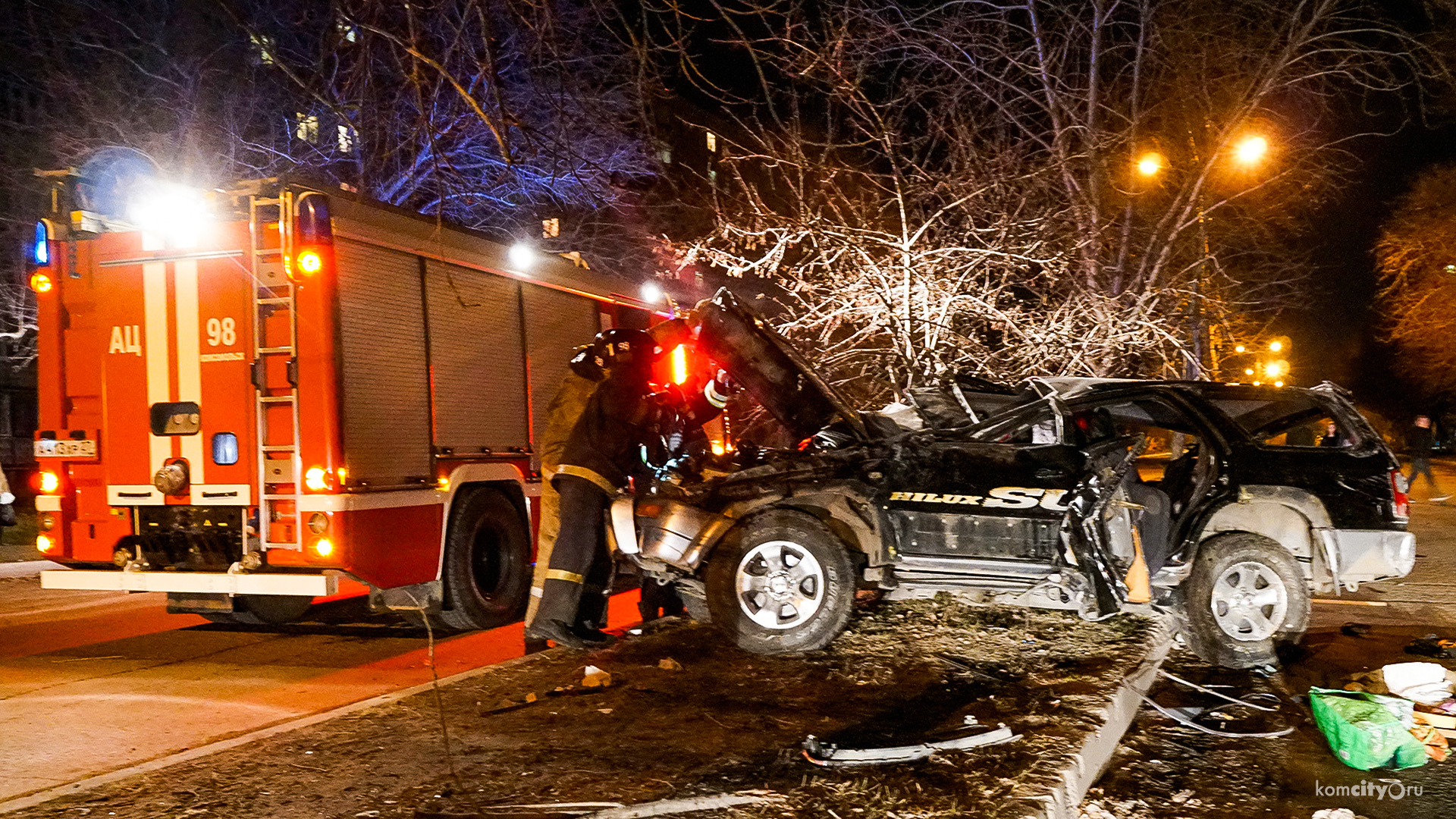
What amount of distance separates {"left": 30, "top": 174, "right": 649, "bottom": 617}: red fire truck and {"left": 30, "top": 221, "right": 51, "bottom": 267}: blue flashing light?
3cm

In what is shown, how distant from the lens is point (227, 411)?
709cm

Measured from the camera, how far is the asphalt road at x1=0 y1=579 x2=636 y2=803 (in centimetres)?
507

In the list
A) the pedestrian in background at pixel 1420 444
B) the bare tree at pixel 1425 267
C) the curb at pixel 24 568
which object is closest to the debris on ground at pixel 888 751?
the curb at pixel 24 568

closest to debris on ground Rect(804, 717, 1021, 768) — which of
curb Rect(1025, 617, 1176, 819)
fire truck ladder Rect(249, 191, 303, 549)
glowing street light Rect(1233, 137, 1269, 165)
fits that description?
curb Rect(1025, 617, 1176, 819)

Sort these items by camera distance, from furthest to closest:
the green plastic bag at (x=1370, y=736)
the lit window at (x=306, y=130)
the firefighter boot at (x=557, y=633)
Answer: the lit window at (x=306, y=130) < the firefighter boot at (x=557, y=633) < the green plastic bag at (x=1370, y=736)

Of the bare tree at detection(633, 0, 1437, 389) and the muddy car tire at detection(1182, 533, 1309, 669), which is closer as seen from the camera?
the muddy car tire at detection(1182, 533, 1309, 669)

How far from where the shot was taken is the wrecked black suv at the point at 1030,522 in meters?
6.11

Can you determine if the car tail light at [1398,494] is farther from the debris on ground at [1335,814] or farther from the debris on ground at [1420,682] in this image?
the debris on ground at [1335,814]

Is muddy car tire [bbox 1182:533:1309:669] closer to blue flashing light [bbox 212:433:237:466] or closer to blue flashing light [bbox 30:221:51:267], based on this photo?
blue flashing light [bbox 212:433:237:466]

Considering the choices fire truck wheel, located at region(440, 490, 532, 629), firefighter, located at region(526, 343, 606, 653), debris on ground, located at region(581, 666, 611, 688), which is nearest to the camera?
debris on ground, located at region(581, 666, 611, 688)

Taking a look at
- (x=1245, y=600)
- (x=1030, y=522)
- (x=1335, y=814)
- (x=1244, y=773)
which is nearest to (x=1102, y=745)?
(x=1244, y=773)

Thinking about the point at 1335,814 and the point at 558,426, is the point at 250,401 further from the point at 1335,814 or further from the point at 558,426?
the point at 1335,814

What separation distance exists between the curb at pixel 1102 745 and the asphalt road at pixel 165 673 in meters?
3.77

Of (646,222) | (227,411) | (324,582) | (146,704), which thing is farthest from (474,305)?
(646,222)
